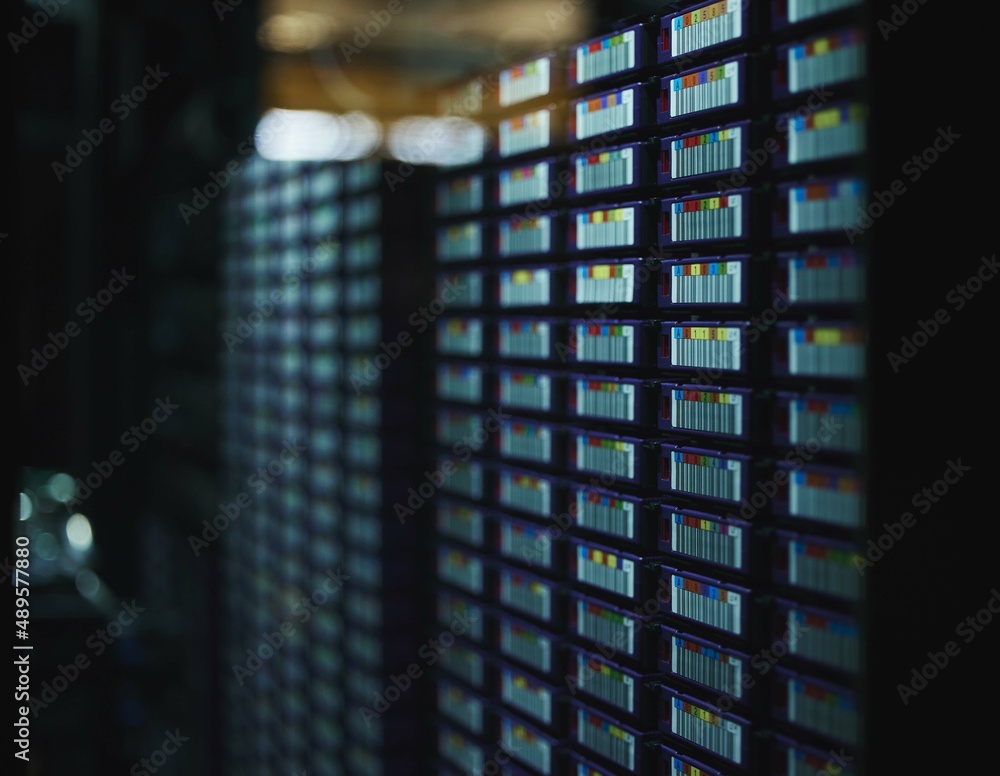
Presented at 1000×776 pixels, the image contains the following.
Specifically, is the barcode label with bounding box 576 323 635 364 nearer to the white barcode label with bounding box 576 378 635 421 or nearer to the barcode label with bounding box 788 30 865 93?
the white barcode label with bounding box 576 378 635 421

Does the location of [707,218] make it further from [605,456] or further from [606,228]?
[605,456]

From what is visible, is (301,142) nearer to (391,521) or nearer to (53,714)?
(391,521)

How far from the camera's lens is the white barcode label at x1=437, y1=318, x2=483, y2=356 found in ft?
5.51

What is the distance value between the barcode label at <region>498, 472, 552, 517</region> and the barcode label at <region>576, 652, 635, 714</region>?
0.22 m

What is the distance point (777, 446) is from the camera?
1.03 meters

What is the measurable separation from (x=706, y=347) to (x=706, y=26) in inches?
13.6

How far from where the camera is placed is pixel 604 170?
1.25m

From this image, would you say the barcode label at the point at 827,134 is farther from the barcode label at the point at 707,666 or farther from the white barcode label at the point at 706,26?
the barcode label at the point at 707,666

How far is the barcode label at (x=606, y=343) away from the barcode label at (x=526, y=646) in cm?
43

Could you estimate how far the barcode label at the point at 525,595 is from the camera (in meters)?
1.44

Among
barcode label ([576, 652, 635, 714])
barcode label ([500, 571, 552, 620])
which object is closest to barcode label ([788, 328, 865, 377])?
barcode label ([576, 652, 635, 714])

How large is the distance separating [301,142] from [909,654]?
2.06m

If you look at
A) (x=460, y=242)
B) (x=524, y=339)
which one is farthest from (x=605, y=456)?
(x=460, y=242)

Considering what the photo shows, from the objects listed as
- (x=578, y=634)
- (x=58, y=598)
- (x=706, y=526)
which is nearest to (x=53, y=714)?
(x=58, y=598)
